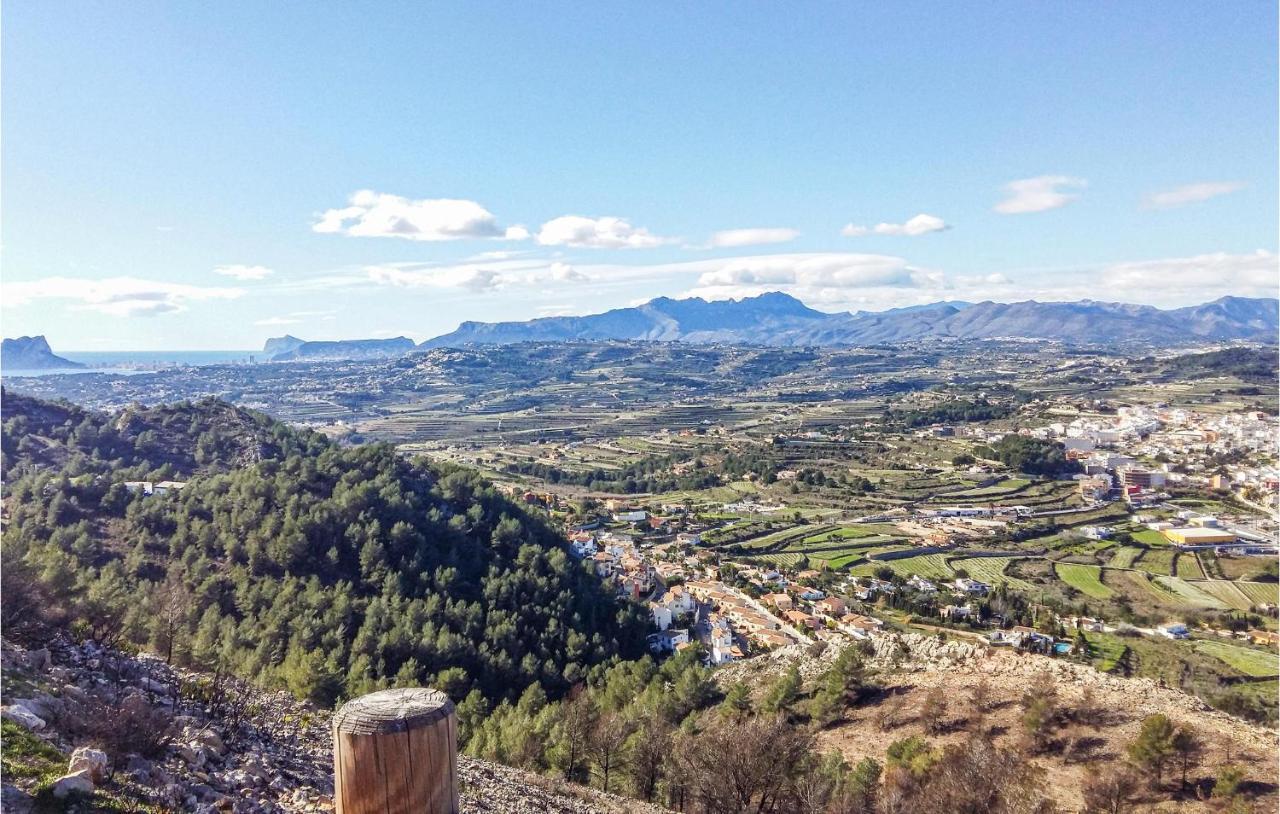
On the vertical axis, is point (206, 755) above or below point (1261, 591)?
above

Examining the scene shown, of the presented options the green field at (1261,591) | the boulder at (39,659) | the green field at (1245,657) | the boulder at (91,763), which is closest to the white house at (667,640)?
the green field at (1245,657)

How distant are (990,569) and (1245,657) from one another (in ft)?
53.0

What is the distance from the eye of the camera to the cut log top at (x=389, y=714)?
1.83 meters

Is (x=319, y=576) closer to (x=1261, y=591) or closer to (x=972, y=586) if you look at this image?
(x=972, y=586)

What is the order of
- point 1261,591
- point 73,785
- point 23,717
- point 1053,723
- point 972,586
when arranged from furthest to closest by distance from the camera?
point 972,586
point 1261,591
point 1053,723
point 23,717
point 73,785

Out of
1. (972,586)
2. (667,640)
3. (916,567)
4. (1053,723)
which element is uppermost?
(1053,723)

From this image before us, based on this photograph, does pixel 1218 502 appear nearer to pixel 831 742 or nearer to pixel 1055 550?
pixel 1055 550

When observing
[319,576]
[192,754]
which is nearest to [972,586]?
[319,576]

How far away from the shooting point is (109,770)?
6.30 m

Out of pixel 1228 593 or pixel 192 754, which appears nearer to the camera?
pixel 192 754

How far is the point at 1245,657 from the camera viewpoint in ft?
104

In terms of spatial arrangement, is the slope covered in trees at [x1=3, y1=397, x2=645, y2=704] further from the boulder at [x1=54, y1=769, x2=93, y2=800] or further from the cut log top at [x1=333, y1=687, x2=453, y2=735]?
the cut log top at [x1=333, y1=687, x2=453, y2=735]

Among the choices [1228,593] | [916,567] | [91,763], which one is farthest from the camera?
[916,567]

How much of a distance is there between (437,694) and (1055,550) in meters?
59.2
